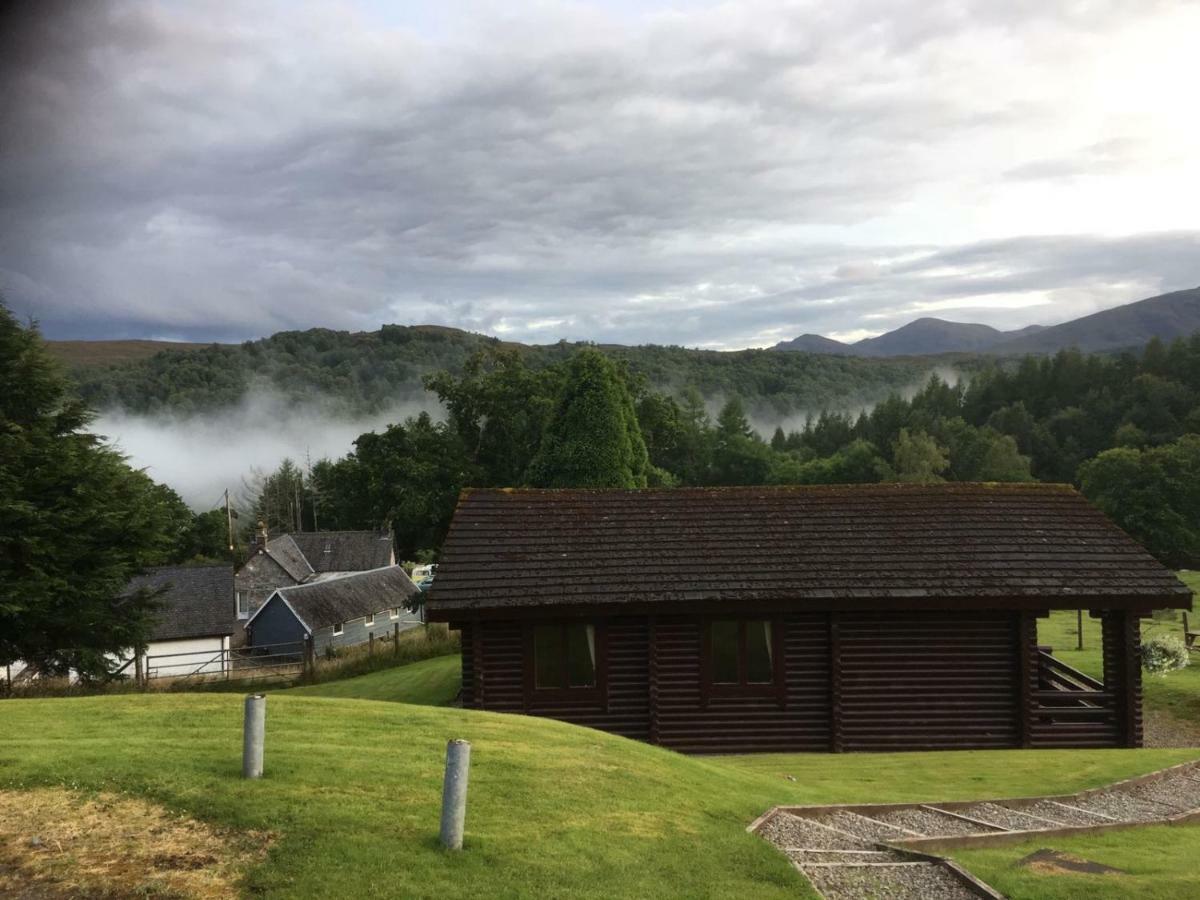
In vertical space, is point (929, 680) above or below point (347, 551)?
above

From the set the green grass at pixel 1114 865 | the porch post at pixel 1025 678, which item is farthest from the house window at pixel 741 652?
the green grass at pixel 1114 865

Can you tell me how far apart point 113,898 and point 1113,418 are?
338ft

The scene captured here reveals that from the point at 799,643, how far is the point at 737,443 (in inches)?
3165

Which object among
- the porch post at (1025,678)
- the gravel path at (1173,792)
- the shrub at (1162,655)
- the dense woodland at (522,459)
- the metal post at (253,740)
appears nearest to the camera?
the metal post at (253,740)

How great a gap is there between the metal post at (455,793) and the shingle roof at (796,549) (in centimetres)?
947

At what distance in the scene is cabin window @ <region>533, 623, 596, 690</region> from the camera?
58.1 ft

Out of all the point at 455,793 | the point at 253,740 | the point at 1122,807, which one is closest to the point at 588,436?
the point at 1122,807

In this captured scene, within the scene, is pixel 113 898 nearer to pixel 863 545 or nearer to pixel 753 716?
pixel 753 716

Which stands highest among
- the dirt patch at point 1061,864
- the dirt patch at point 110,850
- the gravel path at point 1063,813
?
the dirt patch at point 110,850

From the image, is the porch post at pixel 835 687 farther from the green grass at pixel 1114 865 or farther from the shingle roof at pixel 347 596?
the shingle roof at pixel 347 596

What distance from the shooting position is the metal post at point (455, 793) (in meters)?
7.42

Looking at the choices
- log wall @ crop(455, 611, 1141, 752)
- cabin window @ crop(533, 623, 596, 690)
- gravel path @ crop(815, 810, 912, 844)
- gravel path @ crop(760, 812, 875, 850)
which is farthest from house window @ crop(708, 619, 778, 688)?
gravel path @ crop(760, 812, 875, 850)

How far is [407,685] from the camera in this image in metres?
26.0

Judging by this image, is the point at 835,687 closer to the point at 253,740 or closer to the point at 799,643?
the point at 799,643
